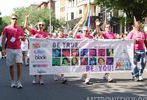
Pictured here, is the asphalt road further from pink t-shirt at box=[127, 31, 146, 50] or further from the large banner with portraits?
pink t-shirt at box=[127, 31, 146, 50]

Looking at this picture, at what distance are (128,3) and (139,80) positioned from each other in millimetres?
24728

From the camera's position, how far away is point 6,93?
38.5ft

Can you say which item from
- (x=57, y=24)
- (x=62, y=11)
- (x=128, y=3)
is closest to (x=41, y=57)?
(x=128, y=3)

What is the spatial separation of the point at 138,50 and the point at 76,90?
3.25 meters

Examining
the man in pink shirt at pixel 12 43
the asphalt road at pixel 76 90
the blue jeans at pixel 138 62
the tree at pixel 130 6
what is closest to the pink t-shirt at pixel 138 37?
the blue jeans at pixel 138 62

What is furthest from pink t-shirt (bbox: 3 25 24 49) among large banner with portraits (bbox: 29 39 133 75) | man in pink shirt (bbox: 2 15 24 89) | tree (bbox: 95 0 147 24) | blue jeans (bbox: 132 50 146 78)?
tree (bbox: 95 0 147 24)

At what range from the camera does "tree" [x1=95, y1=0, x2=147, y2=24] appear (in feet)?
125

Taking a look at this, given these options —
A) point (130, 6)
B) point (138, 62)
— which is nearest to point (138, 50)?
point (138, 62)

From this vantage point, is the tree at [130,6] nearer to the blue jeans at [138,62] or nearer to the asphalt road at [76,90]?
the blue jeans at [138,62]

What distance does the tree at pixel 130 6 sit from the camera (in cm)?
3825

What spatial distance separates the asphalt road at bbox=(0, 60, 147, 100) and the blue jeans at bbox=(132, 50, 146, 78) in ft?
0.95

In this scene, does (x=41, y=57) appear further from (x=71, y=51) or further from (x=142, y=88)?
(x=142, y=88)

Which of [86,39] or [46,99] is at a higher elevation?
[86,39]

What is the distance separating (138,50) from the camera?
48.1 feet
